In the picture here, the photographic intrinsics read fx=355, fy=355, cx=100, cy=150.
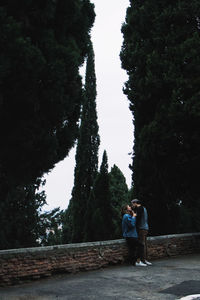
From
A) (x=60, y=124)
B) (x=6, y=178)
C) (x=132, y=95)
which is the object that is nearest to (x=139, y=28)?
(x=132, y=95)

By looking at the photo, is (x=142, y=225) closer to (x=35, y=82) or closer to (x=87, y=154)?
(x=35, y=82)

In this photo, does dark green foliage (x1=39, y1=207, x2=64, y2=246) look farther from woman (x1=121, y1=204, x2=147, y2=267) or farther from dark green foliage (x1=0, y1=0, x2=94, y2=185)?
woman (x1=121, y1=204, x2=147, y2=267)

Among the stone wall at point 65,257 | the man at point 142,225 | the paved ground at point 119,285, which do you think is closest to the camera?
the paved ground at point 119,285

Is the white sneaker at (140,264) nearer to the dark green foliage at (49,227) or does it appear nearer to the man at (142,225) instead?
the man at (142,225)

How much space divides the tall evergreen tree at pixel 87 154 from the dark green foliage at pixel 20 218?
527 centimetres

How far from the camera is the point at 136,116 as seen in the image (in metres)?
14.5

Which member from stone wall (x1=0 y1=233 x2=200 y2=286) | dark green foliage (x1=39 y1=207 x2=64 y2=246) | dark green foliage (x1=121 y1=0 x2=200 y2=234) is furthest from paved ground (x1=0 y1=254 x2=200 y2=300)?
dark green foliage (x1=39 y1=207 x2=64 y2=246)

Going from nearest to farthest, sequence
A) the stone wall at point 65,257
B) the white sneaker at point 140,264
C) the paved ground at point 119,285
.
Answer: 1. the paved ground at point 119,285
2. the stone wall at point 65,257
3. the white sneaker at point 140,264

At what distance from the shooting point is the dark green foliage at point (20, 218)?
1848 cm

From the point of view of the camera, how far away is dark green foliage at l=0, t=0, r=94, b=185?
29.3ft

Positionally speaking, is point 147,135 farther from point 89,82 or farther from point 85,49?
point 89,82

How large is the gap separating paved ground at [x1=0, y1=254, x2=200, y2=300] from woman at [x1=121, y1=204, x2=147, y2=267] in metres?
0.62

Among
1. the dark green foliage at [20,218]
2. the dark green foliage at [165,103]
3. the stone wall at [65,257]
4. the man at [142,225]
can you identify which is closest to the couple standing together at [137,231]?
the man at [142,225]

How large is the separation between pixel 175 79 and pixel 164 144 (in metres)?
2.35
